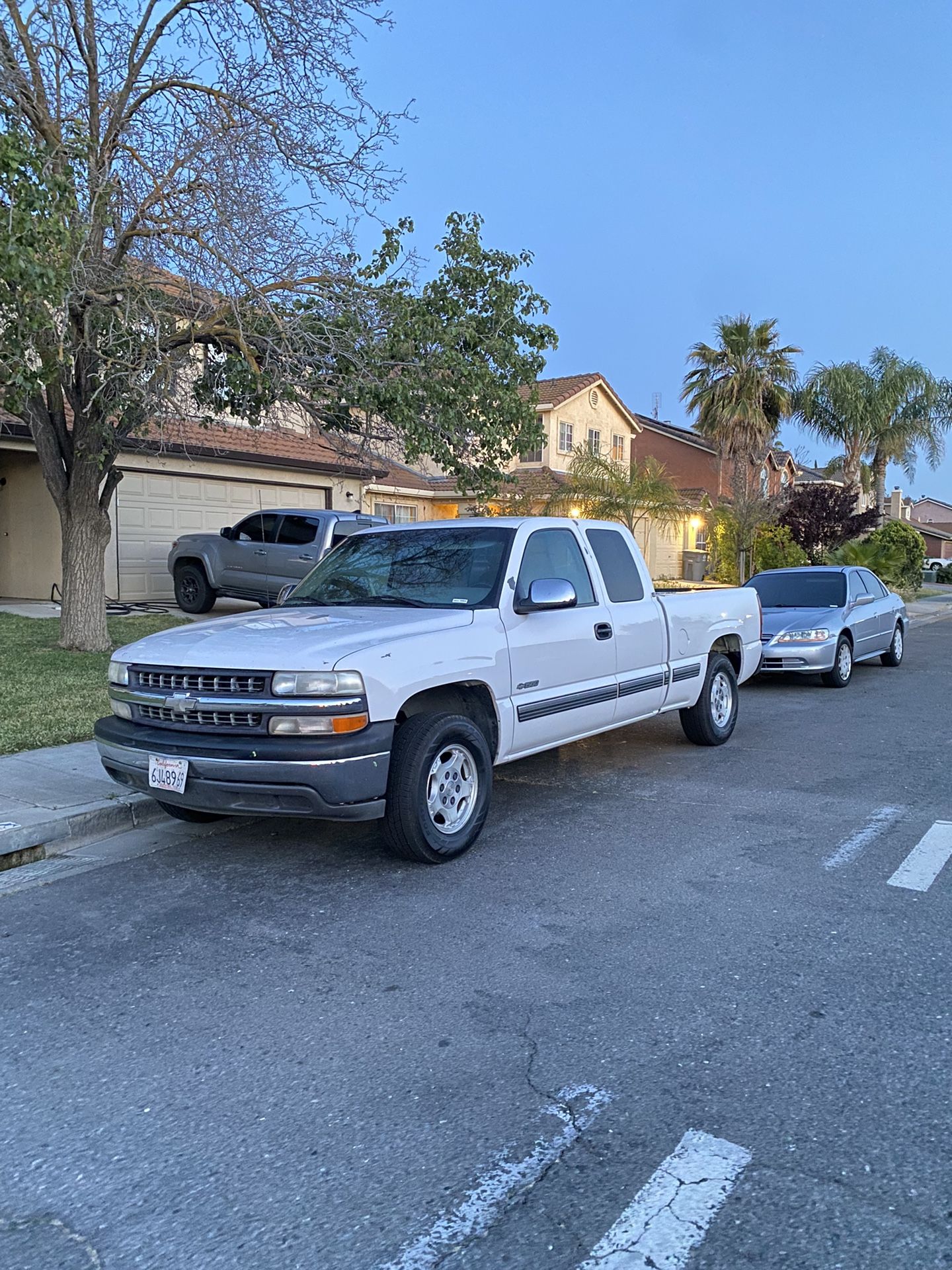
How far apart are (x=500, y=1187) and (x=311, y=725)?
2479mm

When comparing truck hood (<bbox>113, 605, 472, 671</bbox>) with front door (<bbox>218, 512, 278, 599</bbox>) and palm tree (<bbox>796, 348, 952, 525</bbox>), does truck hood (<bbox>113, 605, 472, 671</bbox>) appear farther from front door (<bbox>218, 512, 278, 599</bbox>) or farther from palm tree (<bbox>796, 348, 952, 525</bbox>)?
palm tree (<bbox>796, 348, 952, 525</bbox>)

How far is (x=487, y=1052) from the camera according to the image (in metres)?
3.40

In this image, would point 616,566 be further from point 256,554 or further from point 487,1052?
point 256,554

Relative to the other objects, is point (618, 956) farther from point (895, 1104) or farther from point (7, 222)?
point (7, 222)

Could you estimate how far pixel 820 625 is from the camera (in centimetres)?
1205

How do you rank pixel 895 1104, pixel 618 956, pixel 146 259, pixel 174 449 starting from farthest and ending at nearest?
pixel 174 449, pixel 146 259, pixel 618 956, pixel 895 1104

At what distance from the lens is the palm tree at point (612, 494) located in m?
21.7

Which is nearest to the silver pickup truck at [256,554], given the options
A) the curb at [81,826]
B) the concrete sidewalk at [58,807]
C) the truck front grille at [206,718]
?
the concrete sidewalk at [58,807]

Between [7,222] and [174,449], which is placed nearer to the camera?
[7,222]

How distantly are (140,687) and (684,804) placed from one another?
3540 mm

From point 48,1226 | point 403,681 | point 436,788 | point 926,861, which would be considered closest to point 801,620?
point 926,861

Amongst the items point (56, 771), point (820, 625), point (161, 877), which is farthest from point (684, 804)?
point (820, 625)

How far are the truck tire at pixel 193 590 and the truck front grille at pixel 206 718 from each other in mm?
11840

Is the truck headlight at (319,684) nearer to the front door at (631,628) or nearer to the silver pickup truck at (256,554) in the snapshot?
the front door at (631,628)
